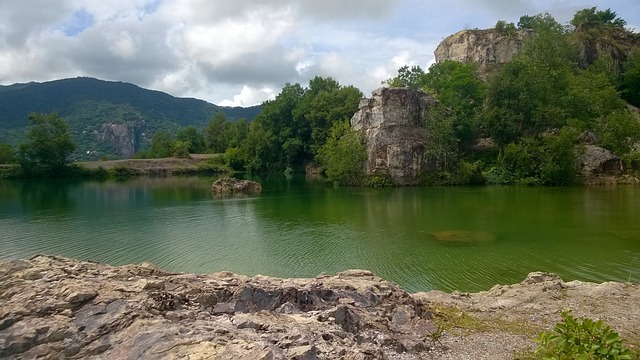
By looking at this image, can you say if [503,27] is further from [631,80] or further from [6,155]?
[6,155]

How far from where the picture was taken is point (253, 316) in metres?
7.85

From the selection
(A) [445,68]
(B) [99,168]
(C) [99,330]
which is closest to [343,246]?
(C) [99,330]

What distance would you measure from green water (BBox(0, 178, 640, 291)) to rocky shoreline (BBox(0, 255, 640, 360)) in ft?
18.7

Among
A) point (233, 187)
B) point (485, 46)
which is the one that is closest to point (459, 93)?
point (485, 46)

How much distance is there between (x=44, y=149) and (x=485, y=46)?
278 feet

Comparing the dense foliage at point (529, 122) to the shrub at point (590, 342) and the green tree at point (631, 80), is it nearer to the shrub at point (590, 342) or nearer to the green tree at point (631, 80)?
the green tree at point (631, 80)

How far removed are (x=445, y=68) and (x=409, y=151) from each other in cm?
2727

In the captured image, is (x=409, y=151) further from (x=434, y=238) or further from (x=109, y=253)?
(x=109, y=253)

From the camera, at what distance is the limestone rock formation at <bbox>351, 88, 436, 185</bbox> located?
58.8m

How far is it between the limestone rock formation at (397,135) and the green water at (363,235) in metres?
15.5

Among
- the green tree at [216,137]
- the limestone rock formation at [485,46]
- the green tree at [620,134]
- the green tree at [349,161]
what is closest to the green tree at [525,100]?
the green tree at [620,134]

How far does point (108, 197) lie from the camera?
49688 mm

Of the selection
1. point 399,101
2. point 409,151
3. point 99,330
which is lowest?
point 99,330

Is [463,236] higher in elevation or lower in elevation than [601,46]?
lower
